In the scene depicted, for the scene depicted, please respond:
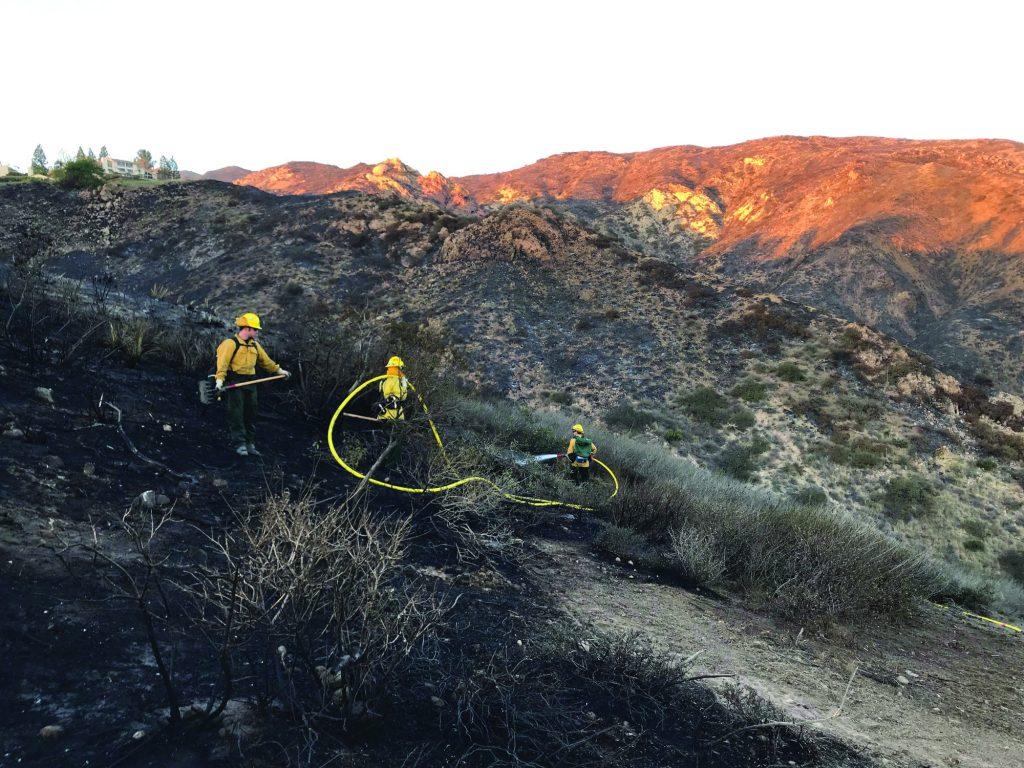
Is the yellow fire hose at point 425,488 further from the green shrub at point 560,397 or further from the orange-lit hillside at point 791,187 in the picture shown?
the orange-lit hillside at point 791,187

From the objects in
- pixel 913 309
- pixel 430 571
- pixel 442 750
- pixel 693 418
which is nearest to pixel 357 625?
pixel 442 750

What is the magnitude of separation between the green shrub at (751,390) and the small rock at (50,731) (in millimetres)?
21323

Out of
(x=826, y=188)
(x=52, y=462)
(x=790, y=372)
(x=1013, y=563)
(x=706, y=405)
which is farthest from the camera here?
(x=826, y=188)

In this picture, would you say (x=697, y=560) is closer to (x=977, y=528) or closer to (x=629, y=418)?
(x=629, y=418)

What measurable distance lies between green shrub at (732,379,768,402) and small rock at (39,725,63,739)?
21.3 metres

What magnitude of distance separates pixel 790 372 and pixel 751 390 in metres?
1.98

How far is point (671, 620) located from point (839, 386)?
62.8 feet

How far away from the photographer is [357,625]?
2.90 meters

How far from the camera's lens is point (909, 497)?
53.1ft

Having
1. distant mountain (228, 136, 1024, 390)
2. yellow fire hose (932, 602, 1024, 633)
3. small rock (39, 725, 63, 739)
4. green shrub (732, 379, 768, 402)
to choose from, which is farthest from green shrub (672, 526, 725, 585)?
distant mountain (228, 136, 1024, 390)

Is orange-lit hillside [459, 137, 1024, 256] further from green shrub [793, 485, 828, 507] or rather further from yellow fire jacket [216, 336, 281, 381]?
yellow fire jacket [216, 336, 281, 381]

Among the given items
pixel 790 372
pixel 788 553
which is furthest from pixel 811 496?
pixel 788 553

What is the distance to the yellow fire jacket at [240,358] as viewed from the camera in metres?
6.41

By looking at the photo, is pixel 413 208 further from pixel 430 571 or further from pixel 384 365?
pixel 430 571
